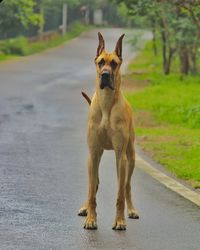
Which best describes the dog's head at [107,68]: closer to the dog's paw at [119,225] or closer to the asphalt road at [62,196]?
the dog's paw at [119,225]

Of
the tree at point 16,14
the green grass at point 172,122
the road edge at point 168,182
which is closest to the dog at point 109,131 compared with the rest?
the road edge at point 168,182

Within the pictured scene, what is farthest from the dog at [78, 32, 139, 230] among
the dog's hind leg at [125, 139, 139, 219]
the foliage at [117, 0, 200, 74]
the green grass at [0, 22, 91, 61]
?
the green grass at [0, 22, 91, 61]

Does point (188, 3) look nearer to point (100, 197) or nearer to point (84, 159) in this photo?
point (84, 159)

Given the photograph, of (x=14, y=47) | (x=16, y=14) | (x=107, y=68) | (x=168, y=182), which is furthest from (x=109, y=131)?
(x=14, y=47)

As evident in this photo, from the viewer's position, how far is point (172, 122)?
1862cm

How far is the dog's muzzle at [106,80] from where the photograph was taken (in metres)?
8.09

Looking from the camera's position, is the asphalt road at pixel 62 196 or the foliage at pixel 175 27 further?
the foliage at pixel 175 27

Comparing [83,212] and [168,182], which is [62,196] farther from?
[168,182]

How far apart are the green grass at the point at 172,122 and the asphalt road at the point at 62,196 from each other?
80 centimetres

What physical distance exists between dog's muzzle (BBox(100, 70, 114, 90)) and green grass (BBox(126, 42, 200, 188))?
11.5 feet

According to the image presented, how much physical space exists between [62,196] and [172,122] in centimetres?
869

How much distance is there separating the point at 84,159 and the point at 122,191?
5193 mm

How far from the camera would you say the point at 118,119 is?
8.43 meters

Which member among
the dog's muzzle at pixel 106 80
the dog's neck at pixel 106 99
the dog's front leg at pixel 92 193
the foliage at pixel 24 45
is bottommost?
the foliage at pixel 24 45
